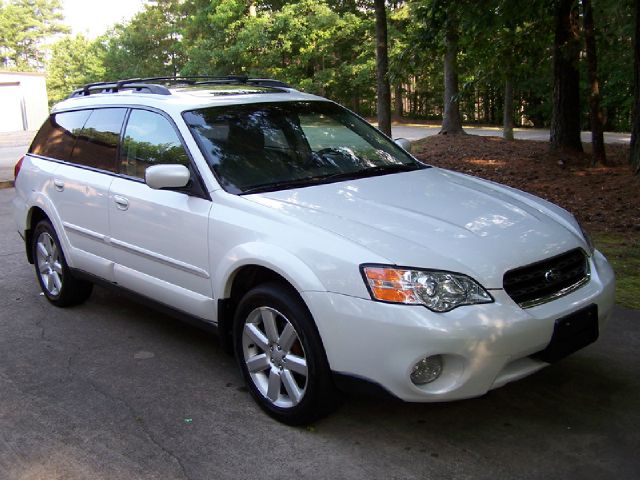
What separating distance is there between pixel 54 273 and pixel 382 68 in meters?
7.36

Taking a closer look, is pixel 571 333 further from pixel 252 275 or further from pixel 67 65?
pixel 67 65

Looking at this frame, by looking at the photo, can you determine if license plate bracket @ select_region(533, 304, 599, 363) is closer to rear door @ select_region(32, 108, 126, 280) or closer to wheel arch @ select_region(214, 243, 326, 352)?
wheel arch @ select_region(214, 243, 326, 352)

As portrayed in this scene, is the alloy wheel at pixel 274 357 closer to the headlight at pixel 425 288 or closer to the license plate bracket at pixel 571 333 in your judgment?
the headlight at pixel 425 288

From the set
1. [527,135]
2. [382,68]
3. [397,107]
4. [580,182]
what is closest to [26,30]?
[397,107]

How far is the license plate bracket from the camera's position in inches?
130

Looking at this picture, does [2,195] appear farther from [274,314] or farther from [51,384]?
[274,314]

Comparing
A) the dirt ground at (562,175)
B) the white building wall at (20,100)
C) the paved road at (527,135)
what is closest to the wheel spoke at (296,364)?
the dirt ground at (562,175)

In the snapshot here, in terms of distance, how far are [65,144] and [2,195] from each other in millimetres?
7967

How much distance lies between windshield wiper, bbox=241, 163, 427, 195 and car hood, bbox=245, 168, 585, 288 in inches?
2.9

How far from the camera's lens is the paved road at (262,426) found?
125 inches

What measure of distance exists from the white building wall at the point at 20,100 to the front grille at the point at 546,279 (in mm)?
43531

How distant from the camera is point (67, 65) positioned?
211 ft

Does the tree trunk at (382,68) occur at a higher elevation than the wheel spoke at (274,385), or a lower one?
higher

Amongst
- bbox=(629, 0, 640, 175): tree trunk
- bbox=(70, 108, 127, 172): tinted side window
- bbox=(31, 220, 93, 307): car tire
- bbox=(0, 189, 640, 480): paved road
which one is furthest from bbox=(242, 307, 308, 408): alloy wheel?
bbox=(629, 0, 640, 175): tree trunk
